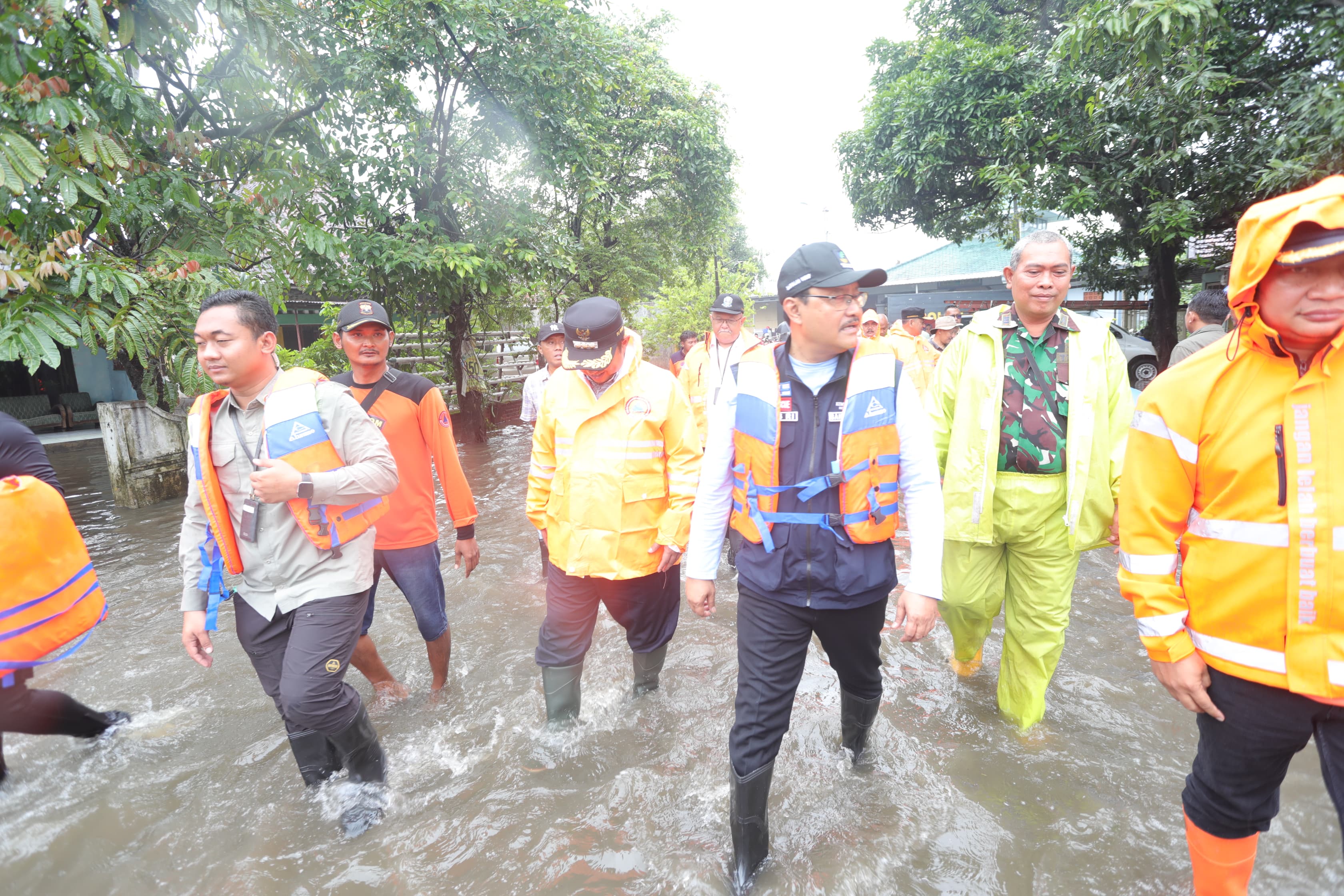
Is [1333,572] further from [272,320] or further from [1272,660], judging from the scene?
[272,320]

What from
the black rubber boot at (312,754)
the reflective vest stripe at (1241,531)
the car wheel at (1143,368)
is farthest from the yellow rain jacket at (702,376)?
the car wheel at (1143,368)

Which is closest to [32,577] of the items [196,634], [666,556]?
[196,634]

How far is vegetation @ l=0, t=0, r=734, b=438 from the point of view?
15.0ft

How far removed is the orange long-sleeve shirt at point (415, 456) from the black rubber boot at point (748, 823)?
2.06 m

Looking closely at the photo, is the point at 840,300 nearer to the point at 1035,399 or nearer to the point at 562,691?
the point at 1035,399

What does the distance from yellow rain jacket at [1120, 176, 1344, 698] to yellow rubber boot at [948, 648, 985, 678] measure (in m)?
2.04

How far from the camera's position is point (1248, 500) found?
1.75 metres

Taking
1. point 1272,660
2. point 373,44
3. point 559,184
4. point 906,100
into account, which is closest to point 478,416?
point 559,184

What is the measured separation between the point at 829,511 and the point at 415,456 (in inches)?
95.4

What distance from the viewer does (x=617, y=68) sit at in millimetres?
12422

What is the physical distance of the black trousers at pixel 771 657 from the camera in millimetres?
2404

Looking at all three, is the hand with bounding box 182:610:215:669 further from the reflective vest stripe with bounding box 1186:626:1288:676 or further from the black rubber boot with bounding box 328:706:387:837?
the reflective vest stripe with bounding box 1186:626:1288:676

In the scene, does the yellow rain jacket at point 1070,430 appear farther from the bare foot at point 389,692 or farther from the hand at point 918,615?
the bare foot at point 389,692

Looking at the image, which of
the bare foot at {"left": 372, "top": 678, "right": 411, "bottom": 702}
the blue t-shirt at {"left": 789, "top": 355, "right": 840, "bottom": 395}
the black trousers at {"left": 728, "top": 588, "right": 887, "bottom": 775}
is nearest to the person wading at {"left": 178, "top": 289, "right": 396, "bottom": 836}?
the bare foot at {"left": 372, "top": 678, "right": 411, "bottom": 702}
